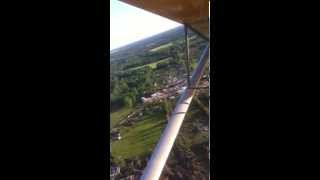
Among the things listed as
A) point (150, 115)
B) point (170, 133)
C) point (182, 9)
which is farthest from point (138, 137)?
point (182, 9)

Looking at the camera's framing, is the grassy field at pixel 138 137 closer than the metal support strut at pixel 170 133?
No

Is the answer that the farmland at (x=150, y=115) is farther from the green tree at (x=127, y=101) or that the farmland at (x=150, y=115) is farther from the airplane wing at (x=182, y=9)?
the airplane wing at (x=182, y=9)

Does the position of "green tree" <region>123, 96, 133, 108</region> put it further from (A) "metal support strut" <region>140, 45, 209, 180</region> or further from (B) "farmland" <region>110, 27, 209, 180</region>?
(A) "metal support strut" <region>140, 45, 209, 180</region>

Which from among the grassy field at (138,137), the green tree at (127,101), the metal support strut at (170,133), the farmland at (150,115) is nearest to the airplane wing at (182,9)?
the metal support strut at (170,133)

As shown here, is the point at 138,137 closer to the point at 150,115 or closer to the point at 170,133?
the point at 150,115

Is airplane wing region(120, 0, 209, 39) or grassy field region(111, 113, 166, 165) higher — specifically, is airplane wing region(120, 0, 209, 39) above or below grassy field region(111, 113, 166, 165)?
above

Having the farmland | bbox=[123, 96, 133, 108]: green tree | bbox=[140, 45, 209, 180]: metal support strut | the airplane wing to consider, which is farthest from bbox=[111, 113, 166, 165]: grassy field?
the airplane wing

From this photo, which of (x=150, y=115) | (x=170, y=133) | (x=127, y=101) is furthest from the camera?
(x=150, y=115)

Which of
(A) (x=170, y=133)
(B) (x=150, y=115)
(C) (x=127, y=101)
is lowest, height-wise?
(A) (x=170, y=133)
